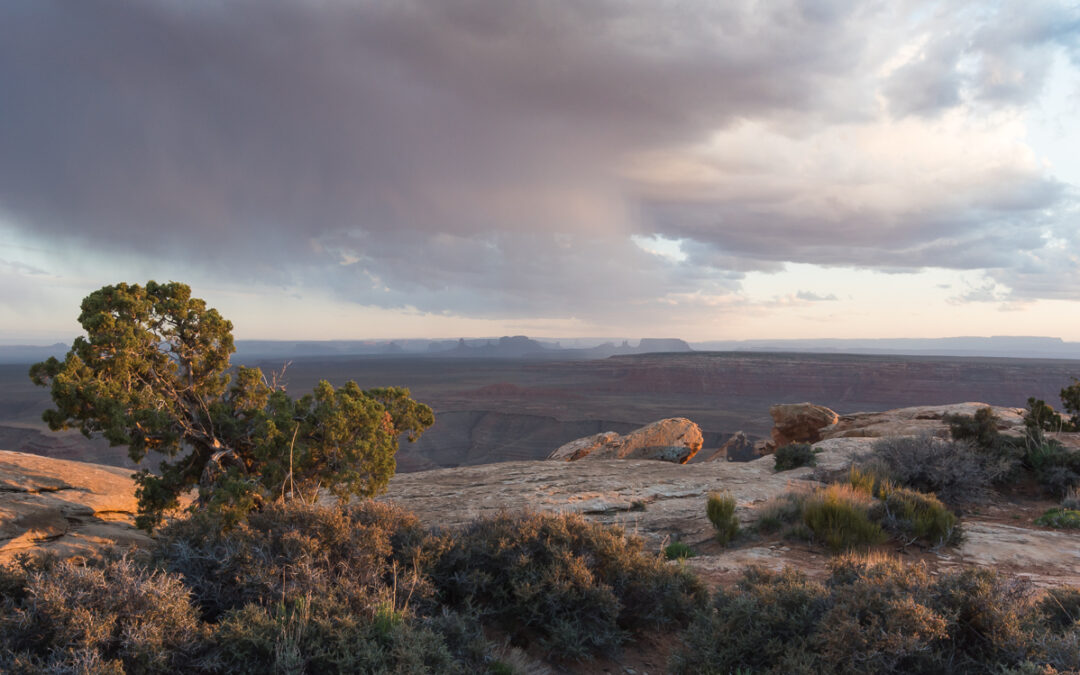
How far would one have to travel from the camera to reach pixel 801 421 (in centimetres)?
2269

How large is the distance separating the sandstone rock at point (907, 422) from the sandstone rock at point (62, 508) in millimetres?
19382

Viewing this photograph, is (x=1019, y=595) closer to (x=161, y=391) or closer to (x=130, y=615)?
(x=130, y=615)

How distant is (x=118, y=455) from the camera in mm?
51281

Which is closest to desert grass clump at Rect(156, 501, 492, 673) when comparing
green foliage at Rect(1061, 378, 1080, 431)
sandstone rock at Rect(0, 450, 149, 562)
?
sandstone rock at Rect(0, 450, 149, 562)

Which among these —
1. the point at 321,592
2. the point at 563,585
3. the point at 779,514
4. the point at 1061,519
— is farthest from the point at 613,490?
the point at 321,592

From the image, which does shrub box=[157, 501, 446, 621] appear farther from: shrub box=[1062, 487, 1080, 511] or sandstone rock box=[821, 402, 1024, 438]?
sandstone rock box=[821, 402, 1024, 438]

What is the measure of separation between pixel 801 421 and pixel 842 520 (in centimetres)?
1695

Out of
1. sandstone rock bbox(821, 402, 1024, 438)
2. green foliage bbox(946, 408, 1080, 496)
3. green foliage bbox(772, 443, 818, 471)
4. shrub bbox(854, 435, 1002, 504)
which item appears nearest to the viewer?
shrub bbox(854, 435, 1002, 504)

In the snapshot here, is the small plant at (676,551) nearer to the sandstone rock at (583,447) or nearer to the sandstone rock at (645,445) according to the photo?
the sandstone rock at (645,445)

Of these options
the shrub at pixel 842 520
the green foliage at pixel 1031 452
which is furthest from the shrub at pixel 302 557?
the green foliage at pixel 1031 452

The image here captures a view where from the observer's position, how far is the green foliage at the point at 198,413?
6.68 meters

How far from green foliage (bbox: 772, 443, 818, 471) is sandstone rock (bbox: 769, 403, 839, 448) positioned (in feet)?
25.3

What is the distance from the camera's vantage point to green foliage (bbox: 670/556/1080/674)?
3.25 meters

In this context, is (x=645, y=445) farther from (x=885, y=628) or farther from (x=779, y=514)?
(x=885, y=628)
